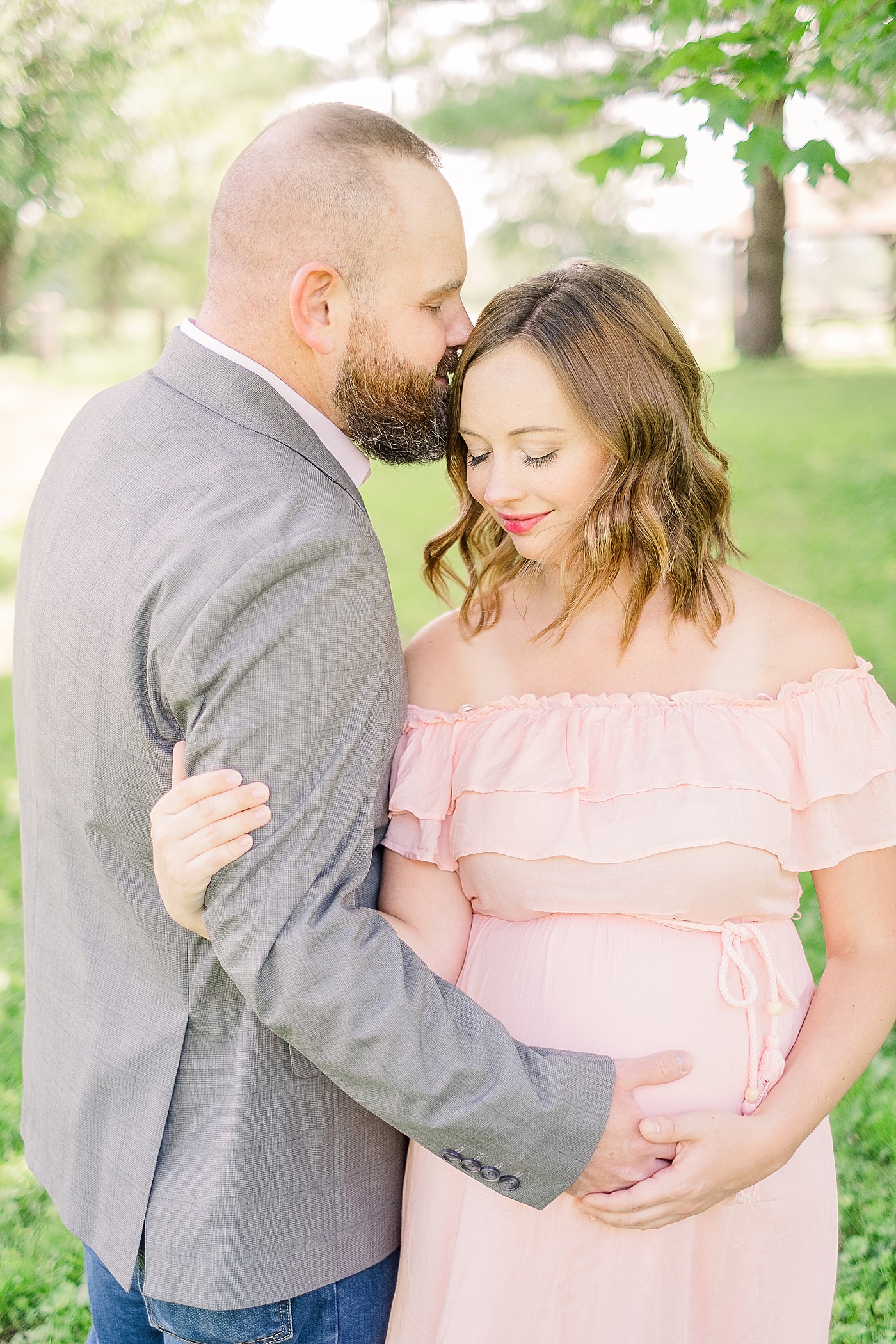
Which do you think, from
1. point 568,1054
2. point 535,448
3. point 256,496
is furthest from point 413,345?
point 568,1054

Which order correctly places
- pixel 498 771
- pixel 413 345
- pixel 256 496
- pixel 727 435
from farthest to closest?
1. pixel 727 435
2. pixel 498 771
3. pixel 413 345
4. pixel 256 496

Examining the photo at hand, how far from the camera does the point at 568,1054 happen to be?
1854mm

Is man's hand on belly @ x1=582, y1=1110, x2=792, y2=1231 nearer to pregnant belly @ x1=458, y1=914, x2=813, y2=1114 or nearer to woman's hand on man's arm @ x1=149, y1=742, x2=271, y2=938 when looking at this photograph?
pregnant belly @ x1=458, y1=914, x2=813, y2=1114

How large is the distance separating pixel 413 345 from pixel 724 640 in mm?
788

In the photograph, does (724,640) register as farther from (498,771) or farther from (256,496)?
(256,496)

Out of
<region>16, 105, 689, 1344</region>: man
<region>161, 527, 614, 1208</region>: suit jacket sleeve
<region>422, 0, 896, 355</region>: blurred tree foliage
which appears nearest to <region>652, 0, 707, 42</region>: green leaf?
<region>422, 0, 896, 355</region>: blurred tree foliage

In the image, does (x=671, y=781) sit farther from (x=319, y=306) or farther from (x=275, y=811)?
(x=319, y=306)

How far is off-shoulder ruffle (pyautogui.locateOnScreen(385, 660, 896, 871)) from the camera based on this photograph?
2.04m

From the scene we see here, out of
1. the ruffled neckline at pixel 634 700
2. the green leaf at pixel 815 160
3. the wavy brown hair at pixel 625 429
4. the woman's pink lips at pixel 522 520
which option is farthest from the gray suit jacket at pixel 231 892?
the green leaf at pixel 815 160

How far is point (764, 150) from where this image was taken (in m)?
2.97

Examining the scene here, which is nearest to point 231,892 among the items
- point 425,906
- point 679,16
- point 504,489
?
point 425,906

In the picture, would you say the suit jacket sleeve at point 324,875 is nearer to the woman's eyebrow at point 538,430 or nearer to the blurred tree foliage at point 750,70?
the woman's eyebrow at point 538,430

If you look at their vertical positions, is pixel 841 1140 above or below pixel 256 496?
below

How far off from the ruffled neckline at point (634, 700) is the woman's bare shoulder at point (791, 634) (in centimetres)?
2
